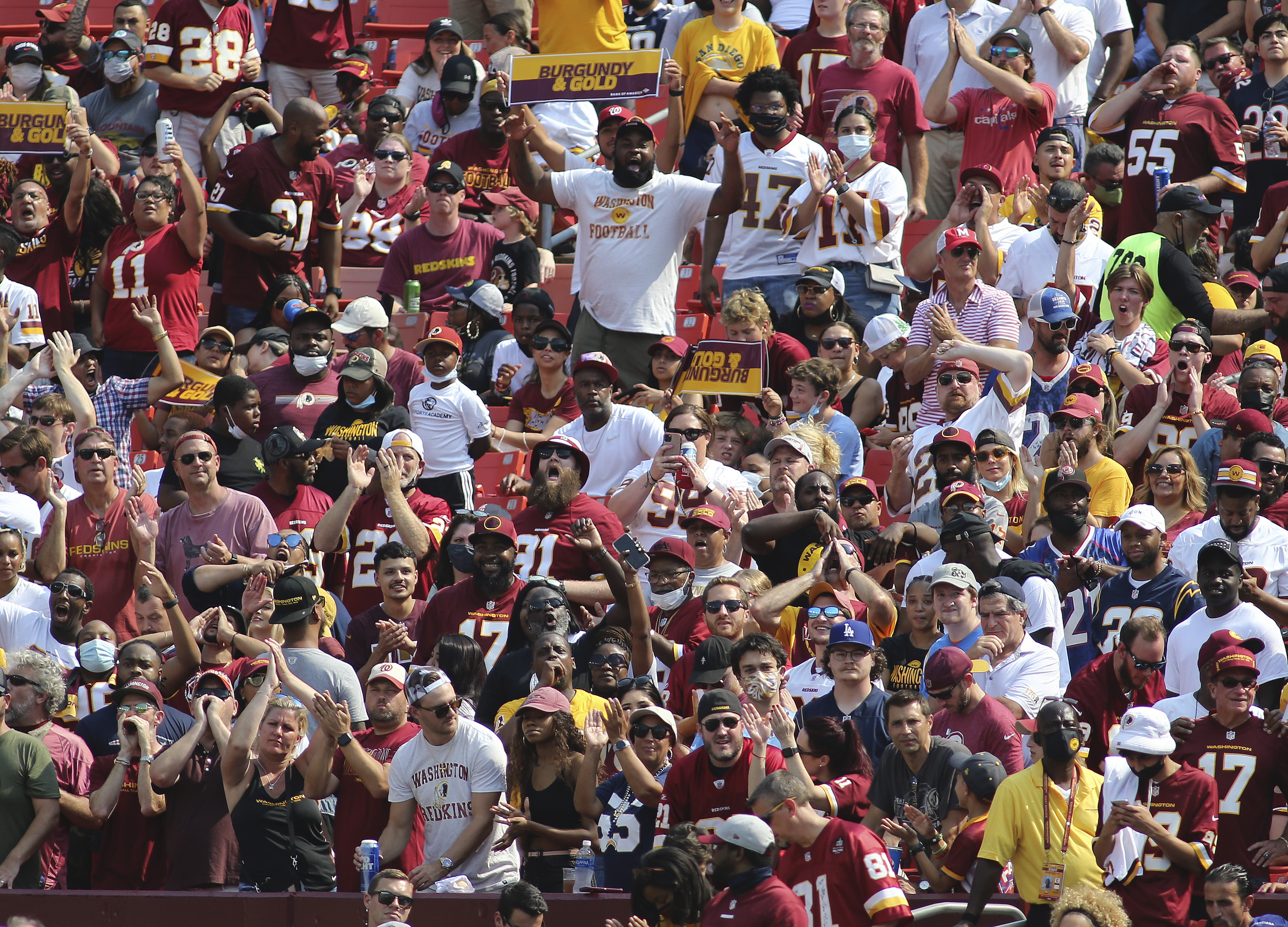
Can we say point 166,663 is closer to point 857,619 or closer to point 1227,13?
point 857,619

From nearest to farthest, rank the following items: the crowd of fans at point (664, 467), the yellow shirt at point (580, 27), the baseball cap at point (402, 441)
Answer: the crowd of fans at point (664, 467)
the baseball cap at point (402, 441)
the yellow shirt at point (580, 27)

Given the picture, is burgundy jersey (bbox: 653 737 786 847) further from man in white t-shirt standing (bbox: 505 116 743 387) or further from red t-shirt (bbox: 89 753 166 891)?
man in white t-shirt standing (bbox: 505 116 743 387)

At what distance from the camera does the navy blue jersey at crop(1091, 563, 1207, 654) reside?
32.4 ft

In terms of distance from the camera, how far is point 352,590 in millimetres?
11312

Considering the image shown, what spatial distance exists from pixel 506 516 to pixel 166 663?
1.89 metres

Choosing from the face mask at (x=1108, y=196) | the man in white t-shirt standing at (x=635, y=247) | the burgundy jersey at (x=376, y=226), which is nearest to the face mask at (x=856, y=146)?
the man in white t-shirt standing at (x=635, y=247)

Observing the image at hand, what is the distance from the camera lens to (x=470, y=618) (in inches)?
409

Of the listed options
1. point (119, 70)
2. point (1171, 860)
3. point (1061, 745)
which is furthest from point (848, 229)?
point (119, 70)

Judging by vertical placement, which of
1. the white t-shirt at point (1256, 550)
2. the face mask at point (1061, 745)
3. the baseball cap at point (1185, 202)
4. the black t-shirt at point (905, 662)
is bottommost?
the black t-shirt at point (905, 662)

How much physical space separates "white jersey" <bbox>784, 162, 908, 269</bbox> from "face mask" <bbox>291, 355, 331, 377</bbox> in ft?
10.9

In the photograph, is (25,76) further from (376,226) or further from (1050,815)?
(1050,815)

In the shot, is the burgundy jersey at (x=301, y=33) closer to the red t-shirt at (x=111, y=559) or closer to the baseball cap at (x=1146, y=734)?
the red t-shirt at (x=111, y=559)

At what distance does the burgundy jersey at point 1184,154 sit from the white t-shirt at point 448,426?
5128 millimetres

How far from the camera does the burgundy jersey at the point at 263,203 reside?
14.5 m
